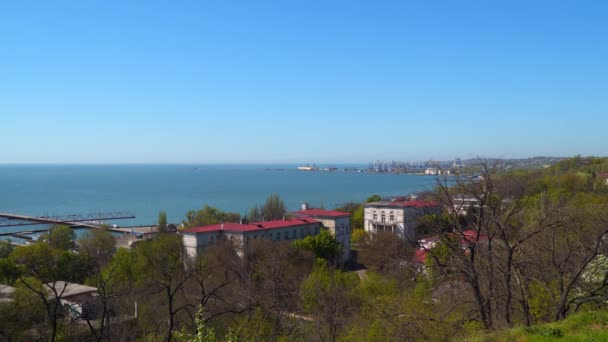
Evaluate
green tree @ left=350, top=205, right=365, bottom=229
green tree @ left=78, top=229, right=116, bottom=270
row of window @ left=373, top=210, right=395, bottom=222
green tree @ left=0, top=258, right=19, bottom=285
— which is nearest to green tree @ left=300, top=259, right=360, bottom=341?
green tree @ left=0, top=258, right=19, bottom=285

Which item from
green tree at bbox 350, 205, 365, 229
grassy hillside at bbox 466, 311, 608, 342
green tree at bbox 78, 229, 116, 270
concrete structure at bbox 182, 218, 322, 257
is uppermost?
grassy hillside at bbox 466, 311, 608, 342

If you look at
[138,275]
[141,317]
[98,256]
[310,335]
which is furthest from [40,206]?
[310,335]

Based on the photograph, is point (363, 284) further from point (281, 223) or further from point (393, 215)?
point (393, 215)

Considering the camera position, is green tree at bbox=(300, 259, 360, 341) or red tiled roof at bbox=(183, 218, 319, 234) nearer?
green tree at bbox=(300, 259, 360, 341)

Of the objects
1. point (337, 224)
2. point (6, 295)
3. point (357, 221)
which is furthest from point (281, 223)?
point (6, 295)

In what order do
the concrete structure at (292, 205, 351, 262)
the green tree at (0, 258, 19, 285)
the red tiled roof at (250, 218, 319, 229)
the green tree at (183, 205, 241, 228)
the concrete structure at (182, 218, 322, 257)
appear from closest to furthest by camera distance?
the green tree at (0, 258, 19, 285), the concrete structure at (182, 218, 322, 257), the red tiled roof at (250, 218, 319, 229), the concrete structure at (292, 205, 351, 262), the green tree at (183, 205, 241, 228)

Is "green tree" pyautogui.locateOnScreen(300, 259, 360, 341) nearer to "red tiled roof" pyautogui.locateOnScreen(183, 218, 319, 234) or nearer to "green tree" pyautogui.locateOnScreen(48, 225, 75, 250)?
"red tiled roof" pyautogui.locateOnScreen(183, 218, 319, 234)

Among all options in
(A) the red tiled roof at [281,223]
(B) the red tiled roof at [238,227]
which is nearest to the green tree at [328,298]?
(B) the red tiled roof at [238,227]

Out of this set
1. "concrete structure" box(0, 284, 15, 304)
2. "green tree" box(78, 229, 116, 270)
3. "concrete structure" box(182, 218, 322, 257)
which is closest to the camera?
"concrete structure" box(0, 284, 15, 304)
